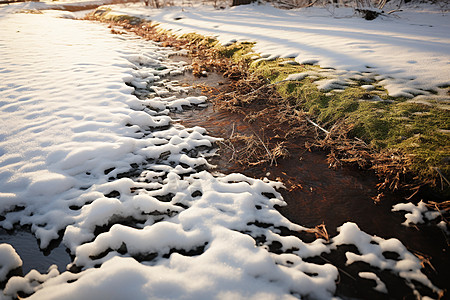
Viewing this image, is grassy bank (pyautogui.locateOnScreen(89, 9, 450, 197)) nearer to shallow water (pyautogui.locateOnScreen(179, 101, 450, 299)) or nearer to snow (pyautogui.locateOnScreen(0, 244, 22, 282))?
shallow water (pyautogui.locateOnScreen(179, 101, 450, 299))

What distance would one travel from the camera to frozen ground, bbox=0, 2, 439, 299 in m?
1.67

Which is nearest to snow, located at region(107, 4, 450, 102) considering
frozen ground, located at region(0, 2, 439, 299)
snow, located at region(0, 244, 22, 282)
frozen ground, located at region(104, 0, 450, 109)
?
frozen ground, located at region(104, 0, 450, 109)

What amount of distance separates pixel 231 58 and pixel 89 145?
4.21m

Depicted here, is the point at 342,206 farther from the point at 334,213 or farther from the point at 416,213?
the point at 416,213

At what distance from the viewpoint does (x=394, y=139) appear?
2744 mm

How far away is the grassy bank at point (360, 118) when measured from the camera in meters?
2.43

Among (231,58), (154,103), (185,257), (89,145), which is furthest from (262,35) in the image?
(185,257)

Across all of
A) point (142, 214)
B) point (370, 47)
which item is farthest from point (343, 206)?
point (370, 47)

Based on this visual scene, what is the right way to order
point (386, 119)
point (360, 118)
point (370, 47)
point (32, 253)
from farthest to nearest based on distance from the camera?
point (370, 47), point (360, 118), point (386, 119), point (32, 253)

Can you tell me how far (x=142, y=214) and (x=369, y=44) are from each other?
5.37 m

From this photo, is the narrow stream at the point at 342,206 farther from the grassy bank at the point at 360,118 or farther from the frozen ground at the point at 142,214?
the grassy bank at the point at 360,118

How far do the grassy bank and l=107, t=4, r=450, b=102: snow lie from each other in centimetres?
29

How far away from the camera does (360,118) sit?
3137 millimetres

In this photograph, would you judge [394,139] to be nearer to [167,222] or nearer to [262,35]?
[167,222]
